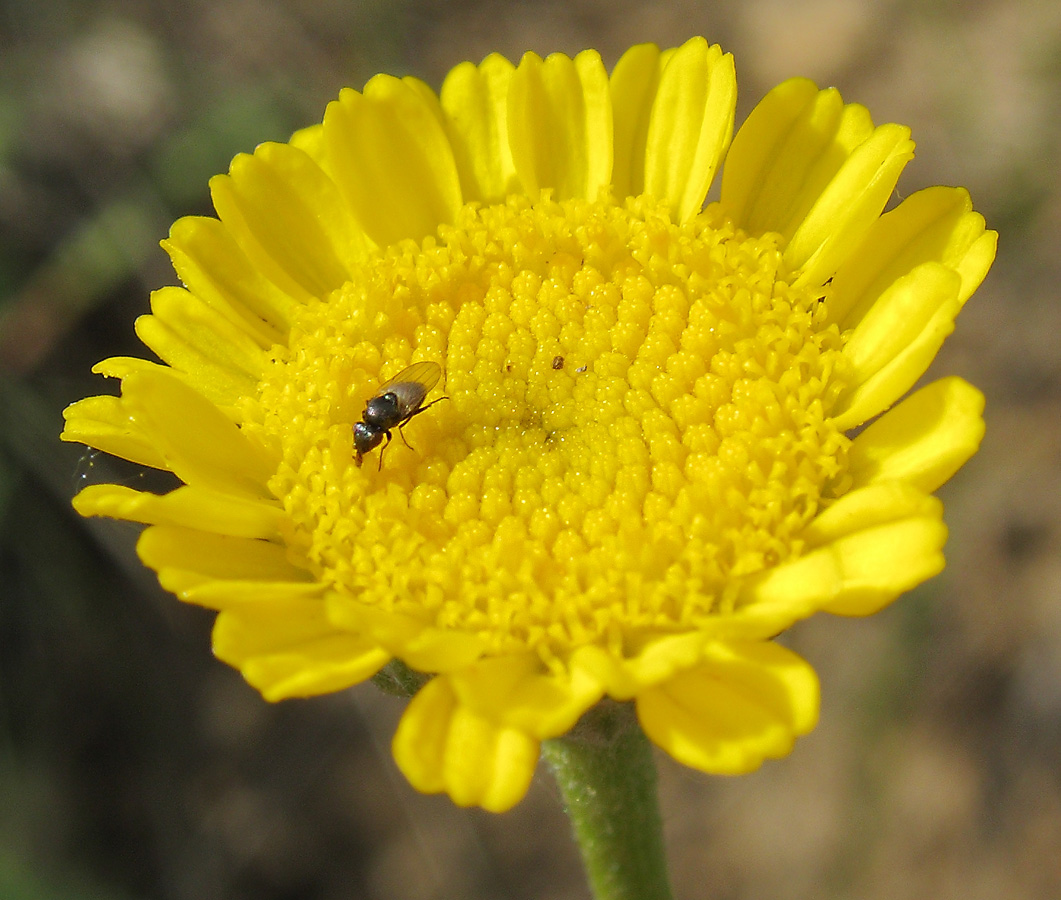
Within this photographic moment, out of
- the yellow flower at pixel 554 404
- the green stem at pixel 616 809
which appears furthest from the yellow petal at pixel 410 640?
the green stem at pixel 616 809

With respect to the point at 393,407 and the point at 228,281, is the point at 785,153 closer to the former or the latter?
the point at 393,407

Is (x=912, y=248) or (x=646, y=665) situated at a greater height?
(x=912, y=248)

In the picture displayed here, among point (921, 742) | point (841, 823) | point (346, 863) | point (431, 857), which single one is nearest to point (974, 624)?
point (921, 742)

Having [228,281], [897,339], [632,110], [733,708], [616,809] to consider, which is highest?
[228,281]

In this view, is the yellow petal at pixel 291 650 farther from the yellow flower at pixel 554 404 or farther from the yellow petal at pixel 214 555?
the yellow petal at pixel 214 555

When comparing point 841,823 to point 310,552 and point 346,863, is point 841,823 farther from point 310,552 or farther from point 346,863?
point 310,552

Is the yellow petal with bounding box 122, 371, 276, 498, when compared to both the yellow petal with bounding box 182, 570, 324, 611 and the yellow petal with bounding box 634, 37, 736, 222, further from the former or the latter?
the yellow petal with bounding box 634, 37, 736, 222

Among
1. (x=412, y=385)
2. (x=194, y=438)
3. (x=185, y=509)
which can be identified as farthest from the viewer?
(x=412, y=385)

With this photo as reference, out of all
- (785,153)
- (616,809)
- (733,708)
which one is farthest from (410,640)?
(785,153)
